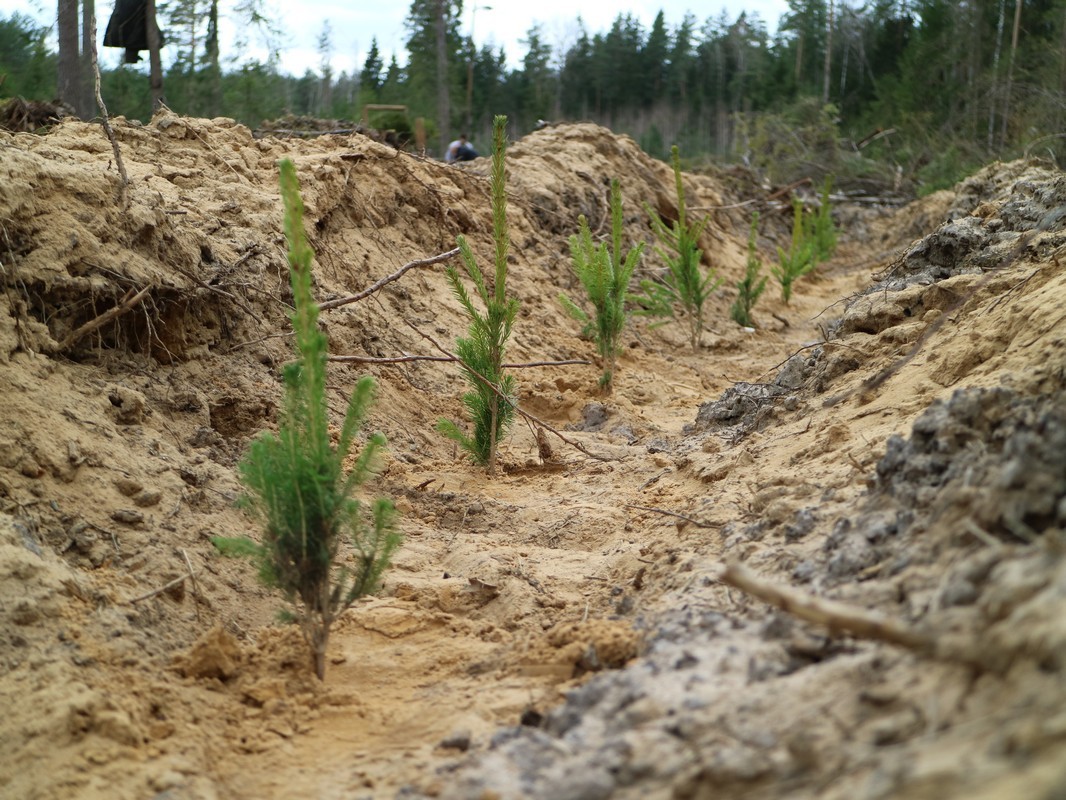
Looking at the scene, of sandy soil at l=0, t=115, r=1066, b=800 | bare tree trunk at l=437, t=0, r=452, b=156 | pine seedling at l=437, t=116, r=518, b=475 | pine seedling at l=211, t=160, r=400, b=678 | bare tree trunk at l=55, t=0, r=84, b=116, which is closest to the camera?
sandy soil at l=0, t=115, r=1066, b=800

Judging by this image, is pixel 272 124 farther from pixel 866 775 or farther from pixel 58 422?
pixel 866 775

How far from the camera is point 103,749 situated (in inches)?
89.7

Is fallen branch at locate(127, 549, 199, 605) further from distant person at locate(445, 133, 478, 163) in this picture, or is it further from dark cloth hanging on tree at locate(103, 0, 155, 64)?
distant person at locate(445, 133, 478, 163)

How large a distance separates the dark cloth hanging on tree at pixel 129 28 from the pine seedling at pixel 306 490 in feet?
28.7

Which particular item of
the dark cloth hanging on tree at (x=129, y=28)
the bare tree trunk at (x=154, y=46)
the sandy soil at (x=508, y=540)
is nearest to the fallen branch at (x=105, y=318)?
the sandy soil at (x=508, y=540)

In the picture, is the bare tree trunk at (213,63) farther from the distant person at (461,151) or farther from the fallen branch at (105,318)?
the fallen branch at (105,318)

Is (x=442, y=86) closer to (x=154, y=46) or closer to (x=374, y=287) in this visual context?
(x=154, y=46)

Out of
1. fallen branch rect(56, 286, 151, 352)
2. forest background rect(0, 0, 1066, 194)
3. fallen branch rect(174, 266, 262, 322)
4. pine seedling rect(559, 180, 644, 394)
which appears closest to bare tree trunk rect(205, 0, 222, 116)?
forest background rect(0, 0, 1066, 194)

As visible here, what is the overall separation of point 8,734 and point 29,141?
372 cm

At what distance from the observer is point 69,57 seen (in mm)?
9719

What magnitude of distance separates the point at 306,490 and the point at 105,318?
1.81 metres

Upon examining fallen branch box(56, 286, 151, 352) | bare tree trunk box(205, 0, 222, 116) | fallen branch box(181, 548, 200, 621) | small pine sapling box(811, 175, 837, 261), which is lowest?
fallen branch box(181, 548, 200, 621)

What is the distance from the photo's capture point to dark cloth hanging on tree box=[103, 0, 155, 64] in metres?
9.84

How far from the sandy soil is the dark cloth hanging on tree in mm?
4740
